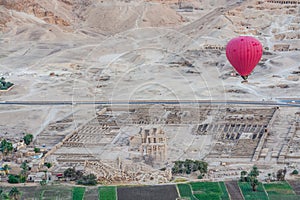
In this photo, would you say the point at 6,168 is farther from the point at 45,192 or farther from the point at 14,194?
the point at 14,194

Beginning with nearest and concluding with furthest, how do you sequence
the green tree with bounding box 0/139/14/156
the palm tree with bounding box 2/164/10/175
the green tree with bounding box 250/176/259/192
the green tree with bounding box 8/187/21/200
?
1. the green tree with bounding box 8/187/21/200
2. the green tree with bounding box 250/176/259/192
3. the palm tree with bounding box 2/164/10/175
4. the green tree with bounding box 0/139/14/156

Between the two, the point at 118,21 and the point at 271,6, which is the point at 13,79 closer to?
the point at 118,21

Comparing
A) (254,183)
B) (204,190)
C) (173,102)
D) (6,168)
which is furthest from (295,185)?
(173,102)

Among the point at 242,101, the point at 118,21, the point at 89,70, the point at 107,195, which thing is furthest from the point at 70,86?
the point at 107,195

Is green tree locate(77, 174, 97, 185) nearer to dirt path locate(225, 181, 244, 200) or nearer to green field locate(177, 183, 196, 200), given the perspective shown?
green field locate(177, 183, 196, 200)

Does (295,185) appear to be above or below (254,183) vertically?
below

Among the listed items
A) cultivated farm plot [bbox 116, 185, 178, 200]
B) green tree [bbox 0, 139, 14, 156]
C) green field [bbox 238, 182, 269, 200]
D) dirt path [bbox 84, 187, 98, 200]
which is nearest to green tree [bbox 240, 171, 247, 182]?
green field [bbox 238, 182, 269, 200]
